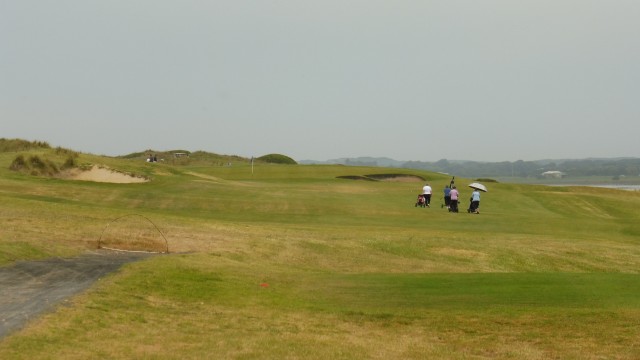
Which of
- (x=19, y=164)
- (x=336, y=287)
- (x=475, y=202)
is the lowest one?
(x=336, y=287)

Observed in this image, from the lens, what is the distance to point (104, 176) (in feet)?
177

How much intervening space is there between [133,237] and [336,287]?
9.13m

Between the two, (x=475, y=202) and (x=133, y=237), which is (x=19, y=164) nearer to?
(x=133, y=237)

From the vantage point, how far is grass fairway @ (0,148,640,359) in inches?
516

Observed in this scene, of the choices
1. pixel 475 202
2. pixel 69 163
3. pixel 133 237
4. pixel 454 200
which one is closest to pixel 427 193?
pixel 454 200

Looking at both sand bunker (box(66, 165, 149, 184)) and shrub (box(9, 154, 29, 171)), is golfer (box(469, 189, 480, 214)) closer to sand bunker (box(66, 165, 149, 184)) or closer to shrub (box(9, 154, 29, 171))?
sand bunker (box(66, 165, 149, 184))

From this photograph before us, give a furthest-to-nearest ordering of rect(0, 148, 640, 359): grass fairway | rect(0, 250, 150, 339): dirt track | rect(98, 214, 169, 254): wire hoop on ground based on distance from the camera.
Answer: rect(98, 214, 169, 254): wire hoop on ground → rect(0, 250, 150, 339): dirt track → rect(0, 148, 640, 359): grass fairway

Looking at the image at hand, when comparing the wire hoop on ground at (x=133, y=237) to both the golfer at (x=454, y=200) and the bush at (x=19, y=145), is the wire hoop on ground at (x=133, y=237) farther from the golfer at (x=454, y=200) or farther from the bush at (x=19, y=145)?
the bush at (x=19, y=145)

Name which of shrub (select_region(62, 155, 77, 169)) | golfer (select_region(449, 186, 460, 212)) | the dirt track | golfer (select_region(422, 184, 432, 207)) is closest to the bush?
shrub (select_region(62, 155, 77, 169))

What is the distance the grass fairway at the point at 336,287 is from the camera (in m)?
13.1

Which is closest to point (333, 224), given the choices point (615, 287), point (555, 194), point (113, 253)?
point (113, 253)

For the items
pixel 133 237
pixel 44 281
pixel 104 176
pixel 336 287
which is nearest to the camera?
pixel 44 281

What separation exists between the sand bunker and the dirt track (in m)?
31.3

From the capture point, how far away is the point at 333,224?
121 ft
